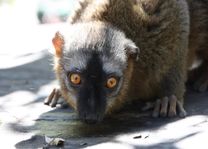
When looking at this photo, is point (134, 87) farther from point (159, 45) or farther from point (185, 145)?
point (185, 145)

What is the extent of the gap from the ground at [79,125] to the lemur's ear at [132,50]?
27.7 inches

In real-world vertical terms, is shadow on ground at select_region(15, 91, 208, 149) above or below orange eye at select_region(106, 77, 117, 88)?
below

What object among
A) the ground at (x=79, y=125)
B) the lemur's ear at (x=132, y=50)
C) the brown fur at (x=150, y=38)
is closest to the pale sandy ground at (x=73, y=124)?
the ground at (x=79, y=125)

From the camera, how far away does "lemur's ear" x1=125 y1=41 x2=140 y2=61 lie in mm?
6277

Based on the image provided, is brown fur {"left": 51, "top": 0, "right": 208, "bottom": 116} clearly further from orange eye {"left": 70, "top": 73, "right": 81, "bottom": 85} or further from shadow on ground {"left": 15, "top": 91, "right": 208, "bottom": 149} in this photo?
orange eye {"left": 70, "top": 73, "right": 81, "bottom": 85}

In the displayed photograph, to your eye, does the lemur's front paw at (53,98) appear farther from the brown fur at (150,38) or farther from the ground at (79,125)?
the brown fur at (150,38)

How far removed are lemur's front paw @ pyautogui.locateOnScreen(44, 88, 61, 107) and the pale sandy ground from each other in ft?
0.30

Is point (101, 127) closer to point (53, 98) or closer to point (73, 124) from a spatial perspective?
point (73, 124)

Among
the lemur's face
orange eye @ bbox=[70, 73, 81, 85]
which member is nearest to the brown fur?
the lemur's face

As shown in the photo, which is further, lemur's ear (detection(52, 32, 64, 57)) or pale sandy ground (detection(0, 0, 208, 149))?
lemur's ear (detection(52, 32, 64, 57))

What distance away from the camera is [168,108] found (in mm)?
6707

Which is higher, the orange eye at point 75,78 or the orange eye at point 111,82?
the orange eye at point 75,78

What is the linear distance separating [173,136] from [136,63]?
120cm

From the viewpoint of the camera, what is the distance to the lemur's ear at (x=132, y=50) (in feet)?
20.6
